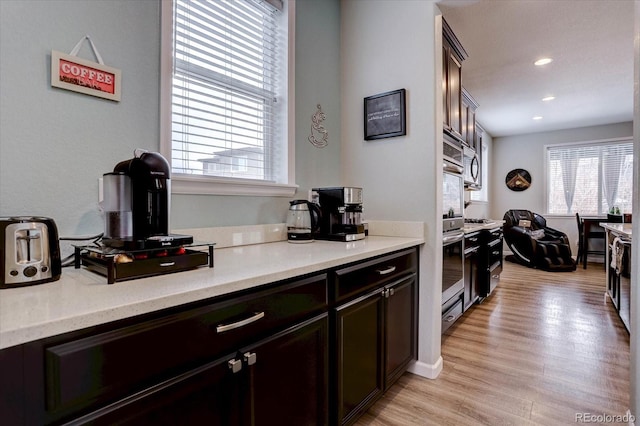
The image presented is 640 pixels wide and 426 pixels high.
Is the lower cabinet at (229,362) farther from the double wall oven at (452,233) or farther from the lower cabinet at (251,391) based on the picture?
the double wall oven at (452,233)

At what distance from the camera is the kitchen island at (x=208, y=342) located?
657 millimetres

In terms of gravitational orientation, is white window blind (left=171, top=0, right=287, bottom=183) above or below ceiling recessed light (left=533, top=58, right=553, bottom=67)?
below

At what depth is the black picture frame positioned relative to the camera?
2178 mm

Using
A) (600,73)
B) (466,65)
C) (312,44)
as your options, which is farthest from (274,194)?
(600,73)

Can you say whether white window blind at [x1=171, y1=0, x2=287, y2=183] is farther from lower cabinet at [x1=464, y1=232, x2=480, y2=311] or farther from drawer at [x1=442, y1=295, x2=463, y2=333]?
lower cabinet at [x1=464, y1=232, x2=480, y2=311]

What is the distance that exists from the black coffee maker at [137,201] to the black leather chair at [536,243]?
5.91 m

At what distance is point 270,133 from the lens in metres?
2.07

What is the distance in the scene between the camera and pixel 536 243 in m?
5.43

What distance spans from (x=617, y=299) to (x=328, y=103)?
324 cm

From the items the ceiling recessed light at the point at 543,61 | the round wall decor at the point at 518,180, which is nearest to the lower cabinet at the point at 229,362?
the ceiling recessed light at the point at 543,61

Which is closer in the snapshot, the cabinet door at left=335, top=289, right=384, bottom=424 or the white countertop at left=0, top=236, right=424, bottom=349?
the white countertop at left=0, top=236, right=424, bottom=349

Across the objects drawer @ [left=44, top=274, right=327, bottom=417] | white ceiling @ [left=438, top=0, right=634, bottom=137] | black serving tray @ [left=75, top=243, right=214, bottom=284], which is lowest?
drawer @ [left=44, top=274, right=327, bottom=417]

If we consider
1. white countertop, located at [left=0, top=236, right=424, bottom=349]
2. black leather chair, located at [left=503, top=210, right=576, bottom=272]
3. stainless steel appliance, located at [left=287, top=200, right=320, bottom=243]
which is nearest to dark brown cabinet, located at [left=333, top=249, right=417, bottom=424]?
white countertop, located at [left=0, top=236, right=424, bottom=349]

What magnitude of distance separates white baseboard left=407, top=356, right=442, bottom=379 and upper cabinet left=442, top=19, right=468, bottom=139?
1.60m
